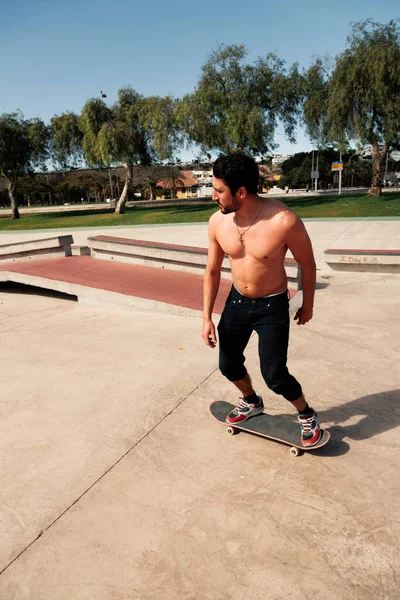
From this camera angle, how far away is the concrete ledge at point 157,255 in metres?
7.57

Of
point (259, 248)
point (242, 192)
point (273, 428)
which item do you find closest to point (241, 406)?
point (273, 428)

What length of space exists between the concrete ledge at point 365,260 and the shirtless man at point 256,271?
6037 mm

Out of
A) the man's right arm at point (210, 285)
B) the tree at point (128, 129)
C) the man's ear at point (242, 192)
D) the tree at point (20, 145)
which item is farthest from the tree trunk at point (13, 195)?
the man's ear at point (242, 192)

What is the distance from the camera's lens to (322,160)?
69812 mm

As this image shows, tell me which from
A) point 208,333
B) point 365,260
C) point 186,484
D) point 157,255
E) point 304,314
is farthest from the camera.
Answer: point 157,255

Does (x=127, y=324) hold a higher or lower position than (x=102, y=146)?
lower

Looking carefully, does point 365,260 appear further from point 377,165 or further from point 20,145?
point 20,145

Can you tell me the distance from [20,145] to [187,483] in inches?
1278

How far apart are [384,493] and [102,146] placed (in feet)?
88.5

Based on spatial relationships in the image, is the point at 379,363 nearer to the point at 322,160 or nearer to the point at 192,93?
the point at 192,93

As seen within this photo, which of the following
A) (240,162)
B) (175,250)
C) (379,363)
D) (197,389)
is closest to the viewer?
(240,162)

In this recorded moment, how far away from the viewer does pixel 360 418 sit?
316 cm

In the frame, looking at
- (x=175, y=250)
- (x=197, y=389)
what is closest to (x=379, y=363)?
(x=197, y=389)

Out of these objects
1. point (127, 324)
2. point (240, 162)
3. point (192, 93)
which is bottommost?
point (127, 324)
